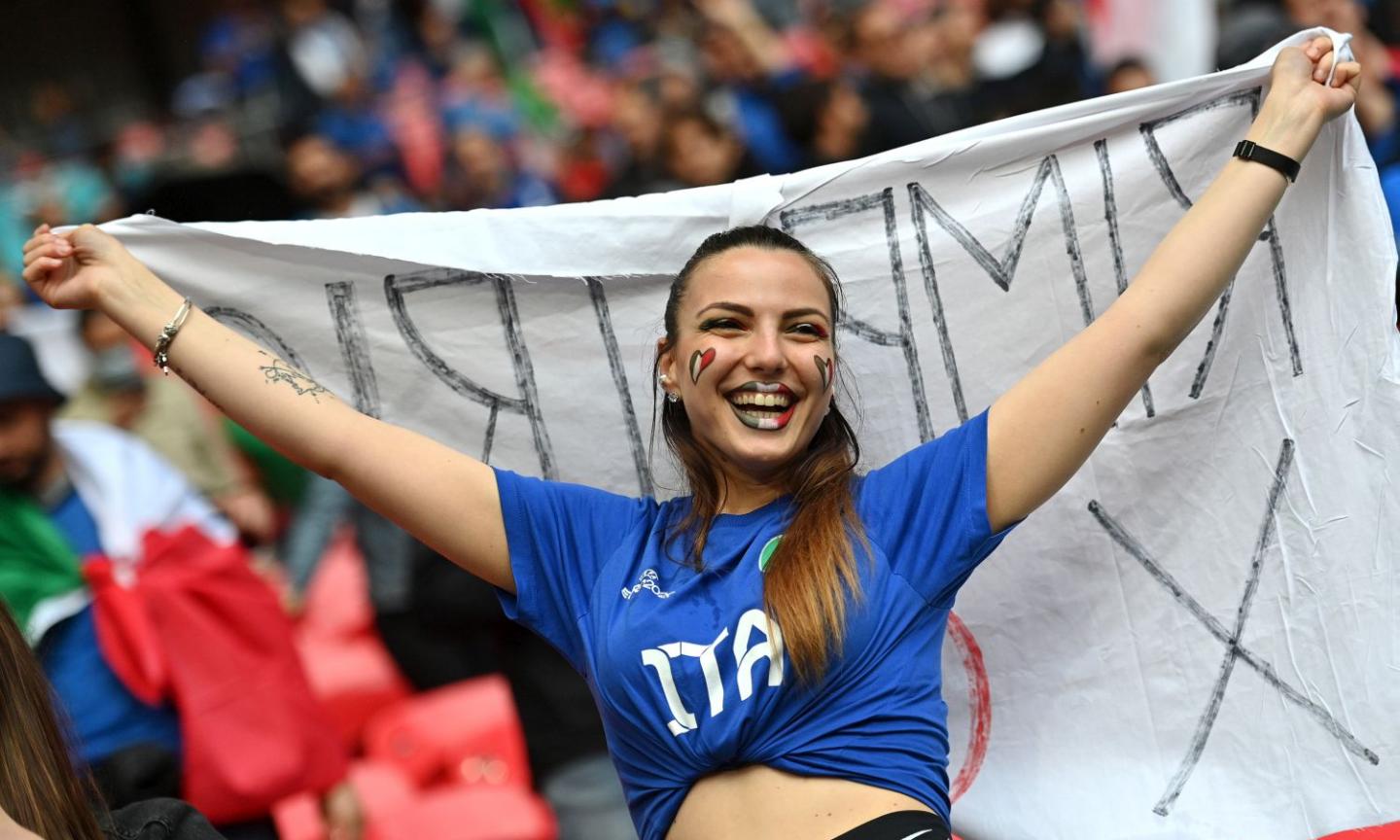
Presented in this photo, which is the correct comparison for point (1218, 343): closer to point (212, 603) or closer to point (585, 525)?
point (585, 525)

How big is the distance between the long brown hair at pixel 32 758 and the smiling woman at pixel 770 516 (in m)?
0.64

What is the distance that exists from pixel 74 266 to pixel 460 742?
86.0 inches

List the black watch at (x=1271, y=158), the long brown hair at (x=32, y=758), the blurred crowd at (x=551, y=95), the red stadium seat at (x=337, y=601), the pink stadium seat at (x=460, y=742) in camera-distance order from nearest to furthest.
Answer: the long brown hair at (x=32, y=758) < the black watch at (x=1271, y=158) < the pink stadium seat at (x=460, y=742) < the red stadium seat at (x=337, y=601) < the blurred crowd at (x=551, y=95)

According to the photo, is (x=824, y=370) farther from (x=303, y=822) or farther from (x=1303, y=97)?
(x=303, y=822)

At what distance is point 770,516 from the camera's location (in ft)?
8.09

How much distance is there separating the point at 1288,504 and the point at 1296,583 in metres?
0.13

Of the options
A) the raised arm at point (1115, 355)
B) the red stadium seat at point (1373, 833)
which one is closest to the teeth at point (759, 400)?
the raised arm at point (1115, 355)

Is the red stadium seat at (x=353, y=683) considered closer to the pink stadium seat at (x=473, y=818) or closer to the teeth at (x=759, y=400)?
the pink stadium seat at (x=473, y=818)

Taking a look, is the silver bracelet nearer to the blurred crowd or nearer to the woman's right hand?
the woman's right hand

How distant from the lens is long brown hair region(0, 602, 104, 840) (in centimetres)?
185

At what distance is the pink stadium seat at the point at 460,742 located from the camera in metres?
4.51

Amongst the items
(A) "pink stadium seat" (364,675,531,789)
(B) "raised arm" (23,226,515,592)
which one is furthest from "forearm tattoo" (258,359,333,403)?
(A) "pink stadium seat" (364,675,531,789)

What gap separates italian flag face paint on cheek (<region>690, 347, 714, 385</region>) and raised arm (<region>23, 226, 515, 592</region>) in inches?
13.9

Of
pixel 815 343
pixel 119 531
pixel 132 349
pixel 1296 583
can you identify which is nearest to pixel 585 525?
pixel 815 343
